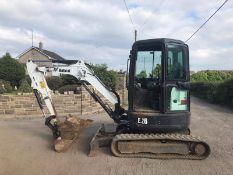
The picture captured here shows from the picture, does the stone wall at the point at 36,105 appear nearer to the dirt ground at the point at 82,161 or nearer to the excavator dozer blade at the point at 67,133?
the dirt ground at the point at 82,161

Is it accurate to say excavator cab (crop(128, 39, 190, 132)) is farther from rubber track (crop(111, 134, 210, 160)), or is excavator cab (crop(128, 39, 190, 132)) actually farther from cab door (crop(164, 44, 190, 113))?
rubber track (crop(111, 134, 210, 160))

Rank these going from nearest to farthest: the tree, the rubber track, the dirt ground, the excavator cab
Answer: the dirt ground
the rubber track
the excavator cab
the tree

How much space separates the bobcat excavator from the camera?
362 inches

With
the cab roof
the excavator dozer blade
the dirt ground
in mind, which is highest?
→ the cab roof

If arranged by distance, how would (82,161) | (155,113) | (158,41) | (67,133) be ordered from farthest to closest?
(67,133)
(158,41)
(155,113)
(82,161)

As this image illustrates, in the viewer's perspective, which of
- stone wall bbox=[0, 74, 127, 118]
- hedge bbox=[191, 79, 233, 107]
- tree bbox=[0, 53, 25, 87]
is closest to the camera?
stone wall bbox=[0, 74, 127, 118]

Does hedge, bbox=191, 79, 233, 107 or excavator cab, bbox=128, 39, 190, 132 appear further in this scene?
hedge, bbox=191, 79, 233, 107

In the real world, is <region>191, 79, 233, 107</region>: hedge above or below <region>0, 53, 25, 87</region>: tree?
below

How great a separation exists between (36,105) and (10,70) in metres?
24.3

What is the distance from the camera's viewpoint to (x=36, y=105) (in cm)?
1611

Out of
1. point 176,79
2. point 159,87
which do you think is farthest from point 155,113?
point 176,79

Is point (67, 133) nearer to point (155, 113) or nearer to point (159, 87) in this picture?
point (155, 113)

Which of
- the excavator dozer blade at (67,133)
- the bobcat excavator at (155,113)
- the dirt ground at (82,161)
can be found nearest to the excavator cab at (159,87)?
the bobcat excavator at (155,113)

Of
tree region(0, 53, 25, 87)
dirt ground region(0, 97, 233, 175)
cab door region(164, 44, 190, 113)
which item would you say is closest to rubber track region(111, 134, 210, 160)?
dirt ground region(0, 97, 233, 175)
